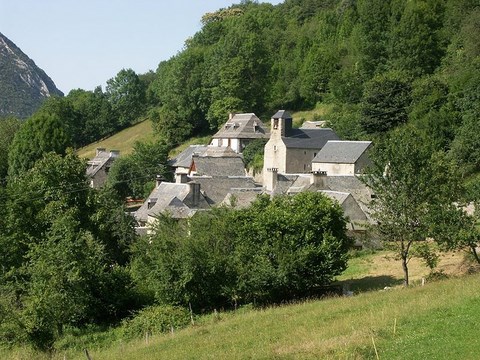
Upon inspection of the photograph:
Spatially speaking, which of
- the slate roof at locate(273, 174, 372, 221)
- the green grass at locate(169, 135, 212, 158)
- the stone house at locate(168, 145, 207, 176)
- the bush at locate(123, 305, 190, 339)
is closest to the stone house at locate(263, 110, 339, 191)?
the stone house at locate(168, 145, 207, 176)

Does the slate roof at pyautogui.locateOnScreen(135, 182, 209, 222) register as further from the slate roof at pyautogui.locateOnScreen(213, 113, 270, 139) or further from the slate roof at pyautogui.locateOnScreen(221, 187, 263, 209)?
the slate roof at pyautogui.locateOnScreen(213, 113, 270, 139)

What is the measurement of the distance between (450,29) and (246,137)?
862 inches

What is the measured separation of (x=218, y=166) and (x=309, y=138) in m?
7.96

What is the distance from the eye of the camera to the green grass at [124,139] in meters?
91.4

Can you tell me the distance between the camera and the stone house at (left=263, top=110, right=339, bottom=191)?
Result: 58.1 metres

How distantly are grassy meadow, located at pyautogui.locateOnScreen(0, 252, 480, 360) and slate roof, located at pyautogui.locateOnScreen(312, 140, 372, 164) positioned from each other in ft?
82.5

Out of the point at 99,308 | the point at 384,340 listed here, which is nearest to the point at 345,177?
the point at 99,308

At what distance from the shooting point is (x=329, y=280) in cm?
2878

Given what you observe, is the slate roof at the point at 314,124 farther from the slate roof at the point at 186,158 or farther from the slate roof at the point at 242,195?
the slate roof at the point at 242,195

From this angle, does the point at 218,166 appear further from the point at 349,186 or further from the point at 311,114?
the point at 311,114

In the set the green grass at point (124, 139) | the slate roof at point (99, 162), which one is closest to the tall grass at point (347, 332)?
the slate roof at point (99, 162)

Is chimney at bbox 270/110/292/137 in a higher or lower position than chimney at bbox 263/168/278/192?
higher

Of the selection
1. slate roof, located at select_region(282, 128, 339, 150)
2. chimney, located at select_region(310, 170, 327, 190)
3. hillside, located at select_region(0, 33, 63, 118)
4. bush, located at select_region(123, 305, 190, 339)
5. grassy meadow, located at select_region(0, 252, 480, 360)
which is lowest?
bush, located at select_region(123, 305, 190, 339)

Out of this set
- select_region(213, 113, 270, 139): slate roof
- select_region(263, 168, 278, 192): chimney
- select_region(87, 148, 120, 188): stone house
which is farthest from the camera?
select_region(87, 148, 120, 188): stone house
